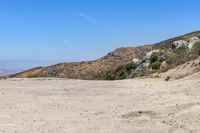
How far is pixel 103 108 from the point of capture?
69.3ft

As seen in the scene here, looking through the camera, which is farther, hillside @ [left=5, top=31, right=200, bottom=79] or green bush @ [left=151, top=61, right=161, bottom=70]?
hillside @ [left=5, top=31, right=200, bottom=79]

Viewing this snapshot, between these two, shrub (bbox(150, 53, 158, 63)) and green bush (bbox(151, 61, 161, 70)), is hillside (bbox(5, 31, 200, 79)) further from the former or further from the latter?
green bush (bbox(151, 61, 161, 70))

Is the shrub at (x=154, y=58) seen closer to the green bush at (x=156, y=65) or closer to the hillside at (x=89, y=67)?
the green bush at (x=156, y=65)

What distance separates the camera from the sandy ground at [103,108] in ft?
54.3

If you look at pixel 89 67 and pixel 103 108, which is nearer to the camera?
pixel 103 108

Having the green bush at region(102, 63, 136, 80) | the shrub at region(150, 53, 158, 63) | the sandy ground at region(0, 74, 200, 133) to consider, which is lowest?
the sandy ground at region(0, 74, 200, 133)

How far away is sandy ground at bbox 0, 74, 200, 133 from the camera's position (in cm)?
1655

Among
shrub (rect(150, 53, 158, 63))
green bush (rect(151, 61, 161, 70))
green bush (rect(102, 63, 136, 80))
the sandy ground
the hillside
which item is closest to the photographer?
the sandy ground

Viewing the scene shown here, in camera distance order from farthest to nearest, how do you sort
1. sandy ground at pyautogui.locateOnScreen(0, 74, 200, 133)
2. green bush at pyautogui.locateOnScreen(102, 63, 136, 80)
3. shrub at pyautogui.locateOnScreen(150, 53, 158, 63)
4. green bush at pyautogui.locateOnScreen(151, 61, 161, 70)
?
green bush at pyautogui.locateOnScreen(102, 63, 136, 80), shrub at pyautogui.locateOnScreen(150, 53, 158, 63), green bush at pyautogui.locateOnScreen(151, 61, 161, 70), sandy ground at pyautogui.locateOnScreen(0, 74, 200, 133)

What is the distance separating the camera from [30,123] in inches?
695

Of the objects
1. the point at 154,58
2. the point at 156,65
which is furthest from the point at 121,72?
the point at 156,65

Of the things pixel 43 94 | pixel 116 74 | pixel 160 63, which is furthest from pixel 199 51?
pixel 43 94

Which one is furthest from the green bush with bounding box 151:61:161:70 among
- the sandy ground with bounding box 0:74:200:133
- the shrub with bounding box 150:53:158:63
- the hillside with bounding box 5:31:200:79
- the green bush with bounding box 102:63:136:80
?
the hillside with bounding box 5:31:200:79

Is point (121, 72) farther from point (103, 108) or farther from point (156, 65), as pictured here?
point (103, 108)
